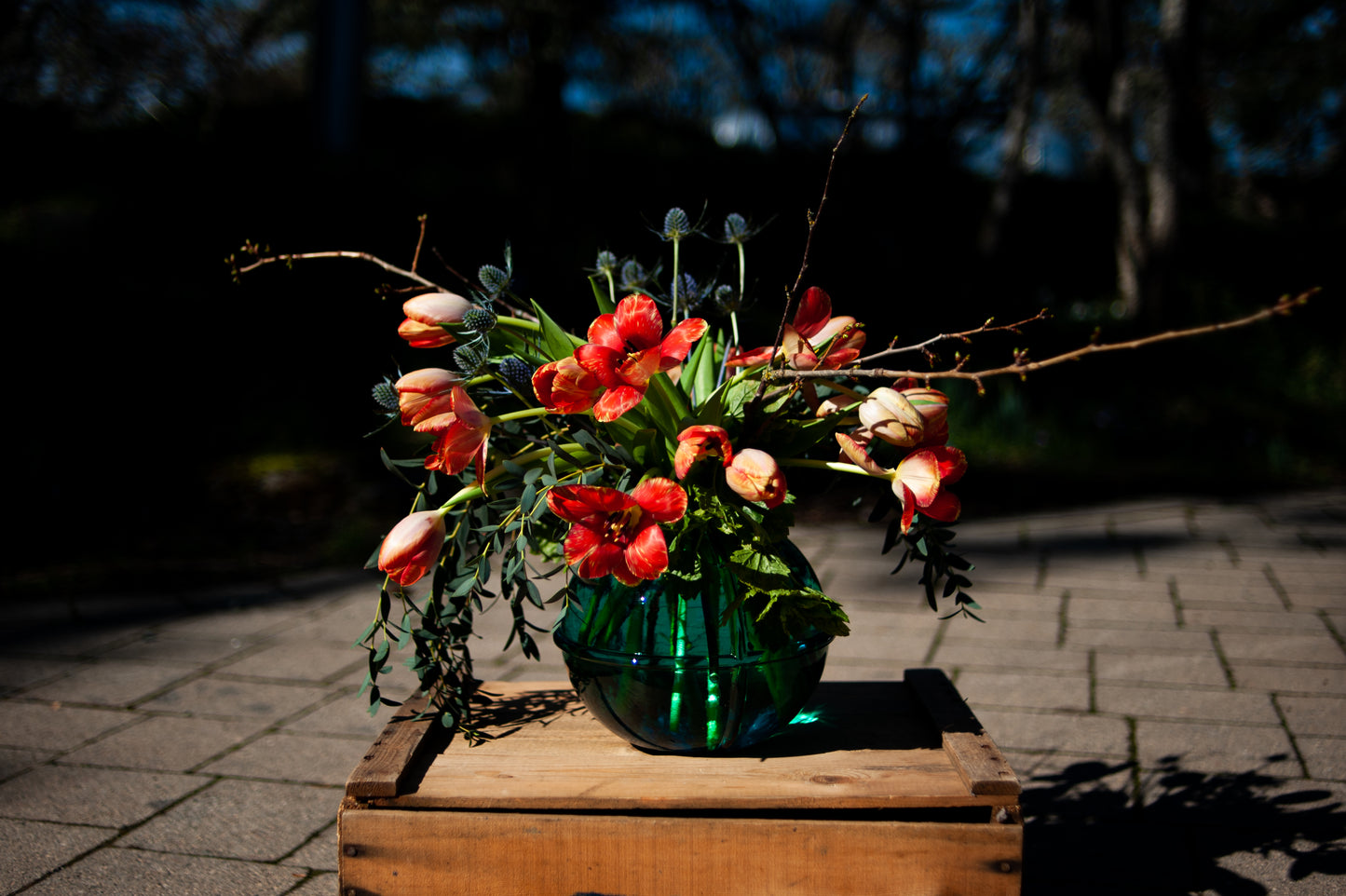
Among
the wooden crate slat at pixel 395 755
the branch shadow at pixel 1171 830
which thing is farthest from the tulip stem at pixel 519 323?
the branch shadow at pixel 1171 830

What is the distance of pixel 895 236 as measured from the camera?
28.1 ft

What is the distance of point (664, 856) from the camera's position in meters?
1.26

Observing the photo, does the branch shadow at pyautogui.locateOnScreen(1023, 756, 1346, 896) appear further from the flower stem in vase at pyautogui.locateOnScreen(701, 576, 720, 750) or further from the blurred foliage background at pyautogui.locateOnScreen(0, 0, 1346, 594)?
the blurred foliage background at pyautogui.locateOnScreen(0, 0, 1346, 594)

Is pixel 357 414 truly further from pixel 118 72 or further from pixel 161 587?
pixel 118 72

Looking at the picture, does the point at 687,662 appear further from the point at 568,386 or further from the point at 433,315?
the point at 433,315

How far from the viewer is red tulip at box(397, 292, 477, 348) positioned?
125 centimetres

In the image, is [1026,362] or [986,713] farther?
[986,713]

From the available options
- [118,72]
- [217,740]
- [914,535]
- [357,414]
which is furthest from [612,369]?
[118,72]

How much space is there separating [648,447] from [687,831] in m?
0.47

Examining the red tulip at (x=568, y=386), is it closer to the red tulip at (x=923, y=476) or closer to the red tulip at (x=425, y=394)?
the red tulip at (x=425, y=394)

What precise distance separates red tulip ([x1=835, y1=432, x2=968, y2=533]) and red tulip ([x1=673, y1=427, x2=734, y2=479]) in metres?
0.13

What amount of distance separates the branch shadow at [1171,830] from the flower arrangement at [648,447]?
0.78m

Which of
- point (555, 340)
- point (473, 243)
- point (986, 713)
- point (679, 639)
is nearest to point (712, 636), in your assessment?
point (679, 639)

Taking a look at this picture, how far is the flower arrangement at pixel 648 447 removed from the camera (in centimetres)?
113
